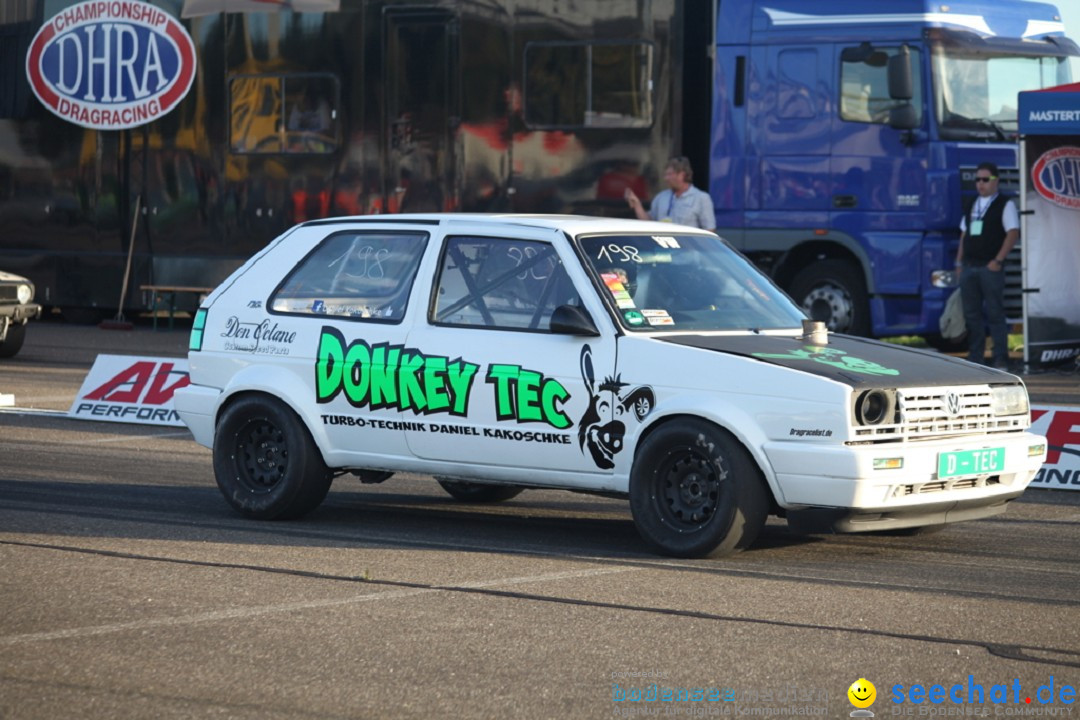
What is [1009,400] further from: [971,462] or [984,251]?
[984,251]

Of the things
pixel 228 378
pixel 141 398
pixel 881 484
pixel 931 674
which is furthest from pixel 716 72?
pixel 931 674

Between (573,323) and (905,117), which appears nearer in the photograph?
(573,323)

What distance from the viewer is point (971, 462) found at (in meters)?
8.16

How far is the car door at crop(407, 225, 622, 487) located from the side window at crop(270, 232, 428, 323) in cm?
21

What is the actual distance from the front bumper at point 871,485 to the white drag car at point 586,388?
1 centimetres

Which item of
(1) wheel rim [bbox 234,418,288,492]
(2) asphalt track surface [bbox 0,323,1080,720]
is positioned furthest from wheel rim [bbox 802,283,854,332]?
(1) wheel rim [bbox 234,418,288,492]

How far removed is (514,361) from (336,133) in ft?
39.1

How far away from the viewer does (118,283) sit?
22250 millimetres

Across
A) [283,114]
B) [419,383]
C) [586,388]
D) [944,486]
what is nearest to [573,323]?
[586,388]

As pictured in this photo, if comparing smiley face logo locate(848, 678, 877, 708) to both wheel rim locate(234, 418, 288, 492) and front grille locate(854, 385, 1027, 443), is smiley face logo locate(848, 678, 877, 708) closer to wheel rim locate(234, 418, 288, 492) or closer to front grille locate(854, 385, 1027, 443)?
front grille locate(854, 385, 1027, 443)

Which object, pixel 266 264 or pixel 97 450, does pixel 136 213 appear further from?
pixel 266 264

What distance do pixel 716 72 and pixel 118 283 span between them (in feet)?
27.1

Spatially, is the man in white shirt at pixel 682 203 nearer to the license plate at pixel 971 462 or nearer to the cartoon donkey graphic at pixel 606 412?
the cartoon donkey graphic at pixel 606 412

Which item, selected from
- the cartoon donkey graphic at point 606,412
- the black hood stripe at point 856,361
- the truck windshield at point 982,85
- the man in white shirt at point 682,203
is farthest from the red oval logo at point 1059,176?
the cartoon donkey graphic at point 606,412
